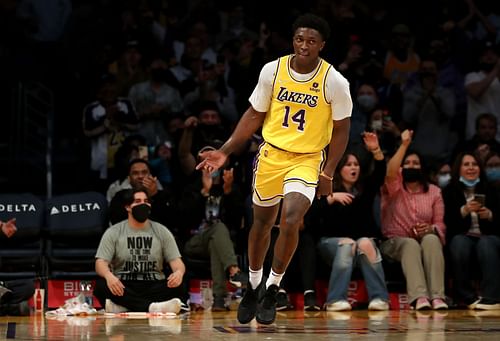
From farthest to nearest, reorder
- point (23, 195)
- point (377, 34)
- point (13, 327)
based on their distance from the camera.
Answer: point (377, 34), point (23, 195), point (13, 327)

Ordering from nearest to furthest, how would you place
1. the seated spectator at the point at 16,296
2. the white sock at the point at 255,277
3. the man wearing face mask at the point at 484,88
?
the white sock at the point at 255,277 → the seated spectator at the point at 16,296 → the man wearing face mask at the point at 484,88

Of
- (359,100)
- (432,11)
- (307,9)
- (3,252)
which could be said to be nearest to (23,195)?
(3,252)

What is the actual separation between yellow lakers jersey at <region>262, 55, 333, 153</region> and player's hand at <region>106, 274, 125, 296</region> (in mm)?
3085

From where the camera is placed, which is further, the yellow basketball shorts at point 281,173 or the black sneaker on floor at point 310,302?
the black sneaker on floor at point 310,302

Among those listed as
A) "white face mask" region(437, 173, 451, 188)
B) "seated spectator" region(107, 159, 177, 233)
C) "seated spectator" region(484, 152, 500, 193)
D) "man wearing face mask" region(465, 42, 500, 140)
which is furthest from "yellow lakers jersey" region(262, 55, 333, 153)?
"man wearing face mask" region(465, 42, 500, 140)

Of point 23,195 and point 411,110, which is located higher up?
point 411,110

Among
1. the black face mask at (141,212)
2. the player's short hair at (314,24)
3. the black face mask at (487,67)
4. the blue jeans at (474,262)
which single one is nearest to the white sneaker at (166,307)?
the black face mask at (141,212)

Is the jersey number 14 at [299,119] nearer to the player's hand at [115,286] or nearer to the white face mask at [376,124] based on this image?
the player's hand at [115,286]

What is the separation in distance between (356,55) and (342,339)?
6944 millimetres

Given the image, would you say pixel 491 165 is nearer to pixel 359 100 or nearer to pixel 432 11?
pixel 359 100

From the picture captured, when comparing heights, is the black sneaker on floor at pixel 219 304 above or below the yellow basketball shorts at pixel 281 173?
below

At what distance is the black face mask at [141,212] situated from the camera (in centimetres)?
1212

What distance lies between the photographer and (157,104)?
1484 centimetres

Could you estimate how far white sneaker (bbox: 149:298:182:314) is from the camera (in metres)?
11.8
